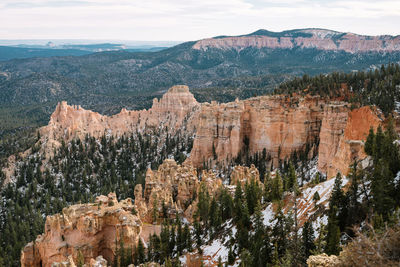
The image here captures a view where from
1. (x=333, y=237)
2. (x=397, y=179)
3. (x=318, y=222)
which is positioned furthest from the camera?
(x=318, y=222)

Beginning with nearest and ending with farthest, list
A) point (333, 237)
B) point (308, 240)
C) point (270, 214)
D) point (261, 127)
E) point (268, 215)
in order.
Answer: point (333, 237) → point (308, 240) → point (270, 214) → point (268, 215) → point (261, 127)

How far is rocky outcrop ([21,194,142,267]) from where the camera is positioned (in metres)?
39.5

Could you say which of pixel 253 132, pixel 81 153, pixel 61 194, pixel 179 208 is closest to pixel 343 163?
pixel 179 208

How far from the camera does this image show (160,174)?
65.1 metres

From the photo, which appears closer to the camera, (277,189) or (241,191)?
(277,189)

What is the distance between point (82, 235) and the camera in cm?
3981

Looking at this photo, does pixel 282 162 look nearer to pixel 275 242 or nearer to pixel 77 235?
pixel 275 242

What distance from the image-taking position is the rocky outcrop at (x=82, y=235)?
3947 cm

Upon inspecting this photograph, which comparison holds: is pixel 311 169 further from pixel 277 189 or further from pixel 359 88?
pixel 277 189

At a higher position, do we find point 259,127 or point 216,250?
point 259,127

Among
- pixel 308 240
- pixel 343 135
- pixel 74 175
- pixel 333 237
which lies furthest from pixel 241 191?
pixel 74 175

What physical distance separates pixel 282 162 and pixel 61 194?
53.6 meters

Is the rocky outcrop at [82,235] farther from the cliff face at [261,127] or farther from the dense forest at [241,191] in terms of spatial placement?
the cliff face at [261,127]

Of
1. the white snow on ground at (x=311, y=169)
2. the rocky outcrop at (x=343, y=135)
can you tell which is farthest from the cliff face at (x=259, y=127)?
the rocky outcrop at (x=343, y=135)
